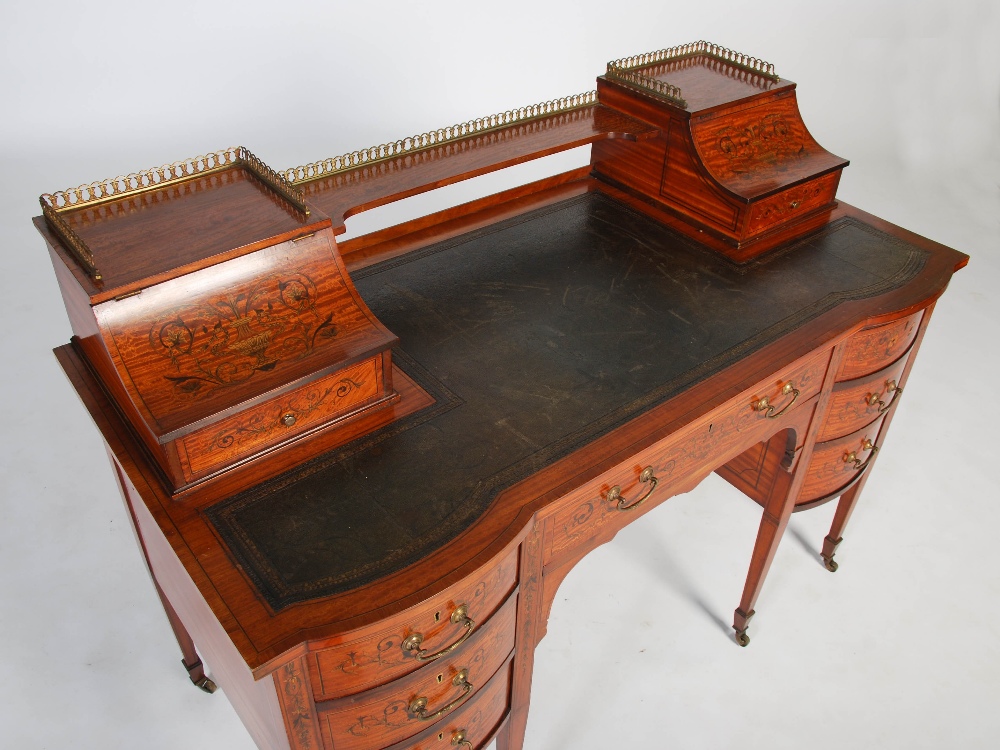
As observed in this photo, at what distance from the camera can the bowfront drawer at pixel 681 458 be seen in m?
1.96

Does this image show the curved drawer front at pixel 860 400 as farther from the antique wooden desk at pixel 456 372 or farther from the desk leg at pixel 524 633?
the desk leg at pixel 524 633

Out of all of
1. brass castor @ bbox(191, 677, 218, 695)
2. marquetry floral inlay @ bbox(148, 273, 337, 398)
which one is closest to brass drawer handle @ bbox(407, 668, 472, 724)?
marquetry floral inlay @ bbox(148, 273, 337, 398)

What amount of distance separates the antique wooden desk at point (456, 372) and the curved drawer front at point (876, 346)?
0.01 metres

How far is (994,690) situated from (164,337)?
8.44 feet

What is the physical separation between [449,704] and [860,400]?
152 cm

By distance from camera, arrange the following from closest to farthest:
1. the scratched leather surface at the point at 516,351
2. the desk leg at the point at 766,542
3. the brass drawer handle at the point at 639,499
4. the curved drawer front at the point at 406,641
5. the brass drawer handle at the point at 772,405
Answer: the curved drawer front at the point at 406,641
the scratched leather surface at the point at 516,351
the brass drawer handle at the point at 639,499
the brass drawer handle at the point at 772,405
the desk leg at the point at 766,542

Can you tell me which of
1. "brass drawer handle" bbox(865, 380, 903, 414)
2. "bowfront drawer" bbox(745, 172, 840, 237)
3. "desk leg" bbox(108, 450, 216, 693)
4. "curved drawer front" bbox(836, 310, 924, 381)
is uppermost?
"bowfront drawer" bbox(745, 172, 840, 237)

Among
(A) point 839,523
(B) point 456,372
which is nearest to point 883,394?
(A) point 839,523

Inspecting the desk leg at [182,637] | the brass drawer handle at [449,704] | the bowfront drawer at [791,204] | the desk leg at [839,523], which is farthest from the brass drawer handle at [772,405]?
the desk leg at [182,637]

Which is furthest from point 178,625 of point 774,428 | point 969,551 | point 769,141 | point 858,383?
point 969,551

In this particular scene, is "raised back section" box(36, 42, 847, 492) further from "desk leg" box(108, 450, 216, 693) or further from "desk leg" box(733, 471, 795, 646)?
"desk leg" box(733, 471, 795, 646)

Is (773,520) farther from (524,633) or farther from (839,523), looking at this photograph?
(524,633)

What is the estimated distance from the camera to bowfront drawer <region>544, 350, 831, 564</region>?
1960 millimetres

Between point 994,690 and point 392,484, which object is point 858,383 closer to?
point 994,690
